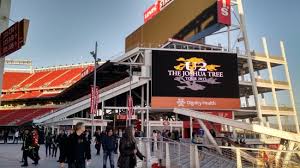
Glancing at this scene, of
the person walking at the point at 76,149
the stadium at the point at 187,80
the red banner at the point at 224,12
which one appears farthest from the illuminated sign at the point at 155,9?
the person walking at the point at 76,149

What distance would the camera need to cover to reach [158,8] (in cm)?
6550

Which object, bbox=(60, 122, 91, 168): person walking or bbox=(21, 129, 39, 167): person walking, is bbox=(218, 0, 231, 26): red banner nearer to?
bbox=(21, 129, 39, 167): person walking

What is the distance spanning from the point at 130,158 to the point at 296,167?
3.63 m

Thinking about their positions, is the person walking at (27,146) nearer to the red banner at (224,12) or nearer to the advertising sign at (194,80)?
the advertising sign at (194,80)

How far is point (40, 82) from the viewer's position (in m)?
78.6

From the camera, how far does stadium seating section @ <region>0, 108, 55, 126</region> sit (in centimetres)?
5729

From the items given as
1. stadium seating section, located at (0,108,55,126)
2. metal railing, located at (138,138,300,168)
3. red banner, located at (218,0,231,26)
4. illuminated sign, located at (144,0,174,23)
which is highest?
illuminated sign, located at (144,0,174,23)

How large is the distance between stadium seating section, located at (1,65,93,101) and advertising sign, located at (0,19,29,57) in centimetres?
6007

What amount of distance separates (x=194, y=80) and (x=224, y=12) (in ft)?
33.4

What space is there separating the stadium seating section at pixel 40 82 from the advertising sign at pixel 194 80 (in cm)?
2473

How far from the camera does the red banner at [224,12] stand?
1898 inches

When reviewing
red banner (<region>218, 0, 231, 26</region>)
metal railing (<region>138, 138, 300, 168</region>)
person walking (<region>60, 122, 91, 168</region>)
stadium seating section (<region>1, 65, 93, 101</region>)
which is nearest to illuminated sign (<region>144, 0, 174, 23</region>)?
red banner (<region>218, 0, 231, 26</region>)

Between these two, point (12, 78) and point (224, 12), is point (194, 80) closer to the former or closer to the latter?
point (224, 12)

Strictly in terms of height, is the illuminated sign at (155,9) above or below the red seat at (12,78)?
above
